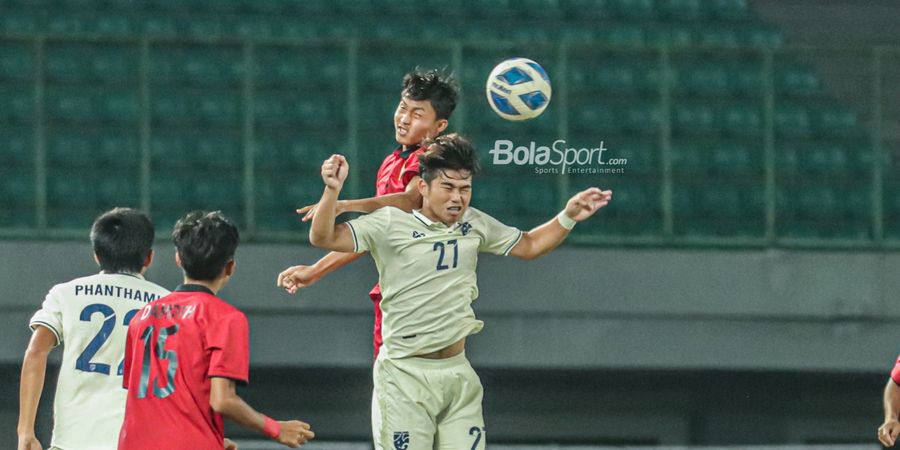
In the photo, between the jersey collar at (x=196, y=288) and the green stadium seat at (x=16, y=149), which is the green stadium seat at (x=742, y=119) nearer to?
the green stadium seat at (x=16, y=149)

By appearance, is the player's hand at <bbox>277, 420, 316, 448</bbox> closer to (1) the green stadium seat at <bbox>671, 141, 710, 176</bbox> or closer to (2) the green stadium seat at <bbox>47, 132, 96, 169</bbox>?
(2) the green stadium seat at <bbox>47, 132, 96, 169</bbox>

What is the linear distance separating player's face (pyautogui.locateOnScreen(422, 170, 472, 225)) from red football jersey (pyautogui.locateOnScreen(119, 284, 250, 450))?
3.90ft

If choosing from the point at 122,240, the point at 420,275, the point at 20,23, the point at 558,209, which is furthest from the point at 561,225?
the point at 20,23

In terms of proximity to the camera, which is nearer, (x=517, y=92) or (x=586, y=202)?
(x=586, y=202)

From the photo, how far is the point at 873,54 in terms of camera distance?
32.5 ft

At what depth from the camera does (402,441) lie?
5.29 m

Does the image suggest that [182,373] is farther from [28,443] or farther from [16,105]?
[16,105]

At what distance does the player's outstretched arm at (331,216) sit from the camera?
16.2ft

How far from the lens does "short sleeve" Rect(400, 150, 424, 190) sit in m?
5.61

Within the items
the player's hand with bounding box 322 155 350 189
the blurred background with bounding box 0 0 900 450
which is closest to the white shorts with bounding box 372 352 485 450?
the player's hand with bounding box 322 155 350 189

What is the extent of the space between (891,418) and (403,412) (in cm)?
187

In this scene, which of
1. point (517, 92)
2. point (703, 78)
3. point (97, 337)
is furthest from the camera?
point (703, 78)

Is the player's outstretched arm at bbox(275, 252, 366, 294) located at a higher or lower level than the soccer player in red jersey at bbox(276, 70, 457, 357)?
lower

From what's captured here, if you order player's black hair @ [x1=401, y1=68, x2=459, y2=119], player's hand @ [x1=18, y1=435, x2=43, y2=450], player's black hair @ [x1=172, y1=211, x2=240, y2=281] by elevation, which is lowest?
player's hand @ [x1=18, y1=435, x2=43, y2=450]
